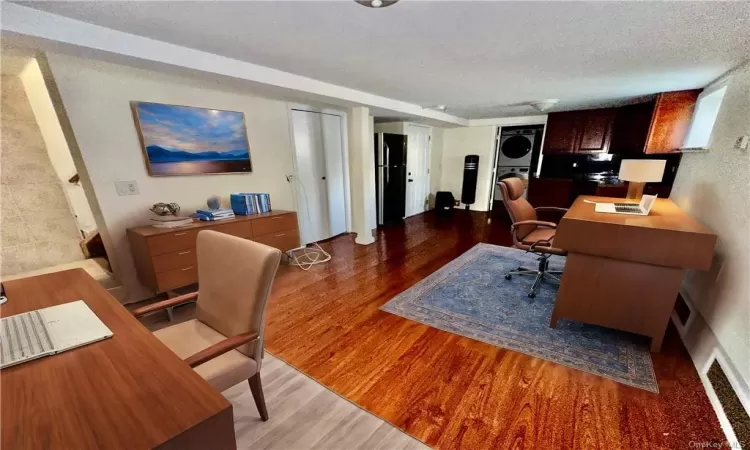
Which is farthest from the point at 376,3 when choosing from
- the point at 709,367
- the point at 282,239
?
the point at 709,367

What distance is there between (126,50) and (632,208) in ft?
12.5

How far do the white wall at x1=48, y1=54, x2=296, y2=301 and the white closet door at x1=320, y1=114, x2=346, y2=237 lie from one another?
114 centimetres

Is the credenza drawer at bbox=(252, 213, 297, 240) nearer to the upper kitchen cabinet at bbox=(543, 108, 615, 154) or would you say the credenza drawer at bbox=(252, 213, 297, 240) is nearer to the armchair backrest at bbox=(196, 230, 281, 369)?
the armchair backrest at bbox=(196, 230, 281, 369)

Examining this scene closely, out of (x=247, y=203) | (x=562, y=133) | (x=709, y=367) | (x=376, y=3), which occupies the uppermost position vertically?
(x=376, y=3)

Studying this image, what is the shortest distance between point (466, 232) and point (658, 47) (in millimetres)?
3095

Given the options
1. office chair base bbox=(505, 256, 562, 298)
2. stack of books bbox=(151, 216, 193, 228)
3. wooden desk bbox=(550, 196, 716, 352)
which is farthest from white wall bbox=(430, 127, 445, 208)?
stack of books bbox=(151, 216, 193, 228)

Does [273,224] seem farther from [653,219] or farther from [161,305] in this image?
[653,219]

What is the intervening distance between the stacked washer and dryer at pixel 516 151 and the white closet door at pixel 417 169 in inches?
61.0

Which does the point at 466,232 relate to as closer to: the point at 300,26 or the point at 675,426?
the point at 675,426

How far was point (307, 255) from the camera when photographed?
3805 millimetres

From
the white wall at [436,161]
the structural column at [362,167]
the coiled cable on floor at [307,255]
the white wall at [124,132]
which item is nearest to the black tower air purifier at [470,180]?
the white wall at [436,161]

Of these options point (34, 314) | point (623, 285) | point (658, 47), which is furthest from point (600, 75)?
point (34, 314)

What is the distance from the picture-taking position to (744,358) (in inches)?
55.2

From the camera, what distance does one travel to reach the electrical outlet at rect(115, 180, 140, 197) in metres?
2.36
